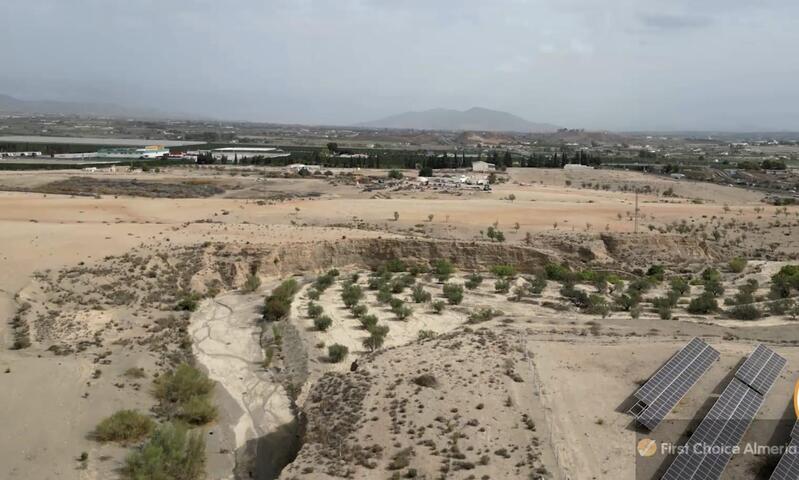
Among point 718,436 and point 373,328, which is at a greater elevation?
point 718,436

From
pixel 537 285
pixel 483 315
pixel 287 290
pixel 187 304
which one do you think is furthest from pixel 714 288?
pixel 187 304

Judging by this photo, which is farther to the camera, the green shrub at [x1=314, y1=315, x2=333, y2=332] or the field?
the green shrub at [x1=314, y1=315, x2=333, y2=332]

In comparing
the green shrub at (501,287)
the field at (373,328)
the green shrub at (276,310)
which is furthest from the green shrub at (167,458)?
the green shrub at (501,287)

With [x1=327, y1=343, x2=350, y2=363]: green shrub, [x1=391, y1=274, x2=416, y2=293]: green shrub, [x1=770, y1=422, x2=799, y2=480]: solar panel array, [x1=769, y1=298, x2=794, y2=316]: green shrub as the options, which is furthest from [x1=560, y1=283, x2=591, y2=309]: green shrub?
[x1=770, y1=422, x2=799, y2=480]: solar panel array

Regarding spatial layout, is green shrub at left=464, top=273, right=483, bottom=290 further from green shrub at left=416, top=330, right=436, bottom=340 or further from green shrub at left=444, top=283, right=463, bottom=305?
green shrub at left=416, top=330, right=436, bottom=340

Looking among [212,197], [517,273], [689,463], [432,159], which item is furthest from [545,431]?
[432,159]

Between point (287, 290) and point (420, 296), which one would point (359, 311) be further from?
point (287, 290)
